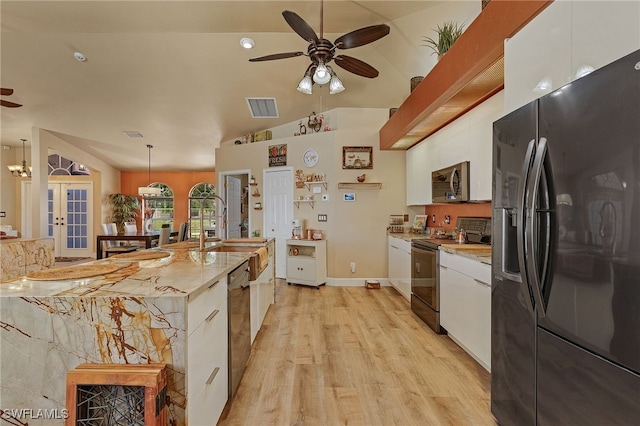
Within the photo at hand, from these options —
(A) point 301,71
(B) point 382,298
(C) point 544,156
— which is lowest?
(B) point 382,298

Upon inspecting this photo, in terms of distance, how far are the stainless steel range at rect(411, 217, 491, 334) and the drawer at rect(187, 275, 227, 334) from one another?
6.88 ft

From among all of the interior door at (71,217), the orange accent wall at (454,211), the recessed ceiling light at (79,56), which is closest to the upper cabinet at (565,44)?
A: the orange accent wall at (454,211)

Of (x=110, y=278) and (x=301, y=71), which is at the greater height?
(x=301, y=71)

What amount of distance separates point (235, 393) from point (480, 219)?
2.82 m

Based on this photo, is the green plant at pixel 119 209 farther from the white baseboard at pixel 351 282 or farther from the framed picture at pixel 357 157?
the framed picture at pixel 357 157

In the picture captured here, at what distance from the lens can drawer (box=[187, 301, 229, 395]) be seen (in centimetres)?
118

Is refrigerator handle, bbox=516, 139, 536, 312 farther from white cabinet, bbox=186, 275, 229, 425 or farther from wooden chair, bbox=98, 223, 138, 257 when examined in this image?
wooden chair, bbox=98, 223, 138, 257

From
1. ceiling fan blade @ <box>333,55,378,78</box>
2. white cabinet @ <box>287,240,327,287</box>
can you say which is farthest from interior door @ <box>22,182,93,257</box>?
ceiling fan blade @ <box>333,55,378,78</box>

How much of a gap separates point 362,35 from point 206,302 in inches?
91.3

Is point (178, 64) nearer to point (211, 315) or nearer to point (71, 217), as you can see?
point (211, 315)

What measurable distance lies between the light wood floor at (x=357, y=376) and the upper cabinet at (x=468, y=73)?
2241mm

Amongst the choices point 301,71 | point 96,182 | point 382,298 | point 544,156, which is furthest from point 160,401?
point 96,182

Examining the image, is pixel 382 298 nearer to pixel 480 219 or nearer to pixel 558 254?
pixel 480 219

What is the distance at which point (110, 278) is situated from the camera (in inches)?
55.6
